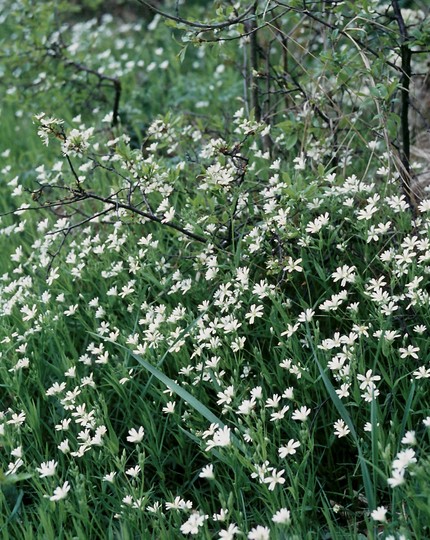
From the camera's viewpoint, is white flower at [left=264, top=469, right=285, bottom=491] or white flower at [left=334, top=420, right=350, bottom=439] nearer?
white flower at [left=264, top=469, right=285, bottom=491]

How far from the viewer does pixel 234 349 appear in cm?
264

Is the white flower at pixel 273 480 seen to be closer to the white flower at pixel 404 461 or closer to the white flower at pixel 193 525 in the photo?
the white flower at pixel 193 525

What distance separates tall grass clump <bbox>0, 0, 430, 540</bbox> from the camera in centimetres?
230

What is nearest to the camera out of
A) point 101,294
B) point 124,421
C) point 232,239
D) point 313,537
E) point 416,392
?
A: point 313,537

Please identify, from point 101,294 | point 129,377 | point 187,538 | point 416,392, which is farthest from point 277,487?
point 101,294

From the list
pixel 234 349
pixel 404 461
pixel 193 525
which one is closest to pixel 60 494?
pixel 193 525

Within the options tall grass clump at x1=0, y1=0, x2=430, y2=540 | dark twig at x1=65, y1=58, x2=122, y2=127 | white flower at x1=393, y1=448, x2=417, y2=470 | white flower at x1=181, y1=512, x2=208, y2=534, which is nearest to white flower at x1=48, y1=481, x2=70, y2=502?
tall grass clump at x1=0, y1=0, x2=430, y2=540

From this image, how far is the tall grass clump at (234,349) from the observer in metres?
2.30

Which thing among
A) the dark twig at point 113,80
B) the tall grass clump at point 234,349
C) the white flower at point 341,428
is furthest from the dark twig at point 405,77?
the dark twig at point 113,80

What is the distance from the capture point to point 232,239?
2982 mm

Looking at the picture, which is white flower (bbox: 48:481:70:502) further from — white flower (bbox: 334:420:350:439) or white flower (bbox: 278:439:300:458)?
white flower (bbox: 334:420:350:439)

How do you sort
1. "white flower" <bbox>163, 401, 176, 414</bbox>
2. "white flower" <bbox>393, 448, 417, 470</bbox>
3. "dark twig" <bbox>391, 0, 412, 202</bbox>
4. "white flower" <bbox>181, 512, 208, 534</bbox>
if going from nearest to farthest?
1. "white flower" <bbox>393, 448, 417, 470</bbox>
2. "white flower" <bbox>181, 512, 208, 534</bbox>
3. "white flower" <bbox>163, 401, 176, 414</bbox>
4. "dark twig" <bbox>391, 0, 412, 202</bbox>

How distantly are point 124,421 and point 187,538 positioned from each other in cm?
62

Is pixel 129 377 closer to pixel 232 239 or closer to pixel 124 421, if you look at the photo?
pixel 124 421
